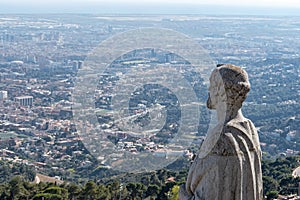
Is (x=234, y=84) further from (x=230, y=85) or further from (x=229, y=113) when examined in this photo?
(x=229, y=113)

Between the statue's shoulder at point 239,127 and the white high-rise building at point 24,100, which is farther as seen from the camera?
the white high-rise building at point 24,100

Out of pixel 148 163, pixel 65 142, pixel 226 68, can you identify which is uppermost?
pixel 226 68

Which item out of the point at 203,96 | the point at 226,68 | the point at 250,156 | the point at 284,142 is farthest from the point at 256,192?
the point at 284,142

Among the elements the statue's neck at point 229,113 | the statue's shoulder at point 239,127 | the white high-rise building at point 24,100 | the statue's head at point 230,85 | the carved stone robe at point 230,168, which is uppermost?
the statue's head at point 230,85

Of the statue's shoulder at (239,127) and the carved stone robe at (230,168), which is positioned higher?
the statue's shoulder at (239,127)

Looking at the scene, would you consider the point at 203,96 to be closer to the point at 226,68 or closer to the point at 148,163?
the point at 148,163

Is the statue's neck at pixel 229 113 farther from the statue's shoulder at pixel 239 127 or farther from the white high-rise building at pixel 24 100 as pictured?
the white high-rise building at pixel 24 100

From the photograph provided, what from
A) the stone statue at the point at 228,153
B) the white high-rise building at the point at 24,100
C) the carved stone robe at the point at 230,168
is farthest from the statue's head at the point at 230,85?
the white high-rise building at the point at 24,100
